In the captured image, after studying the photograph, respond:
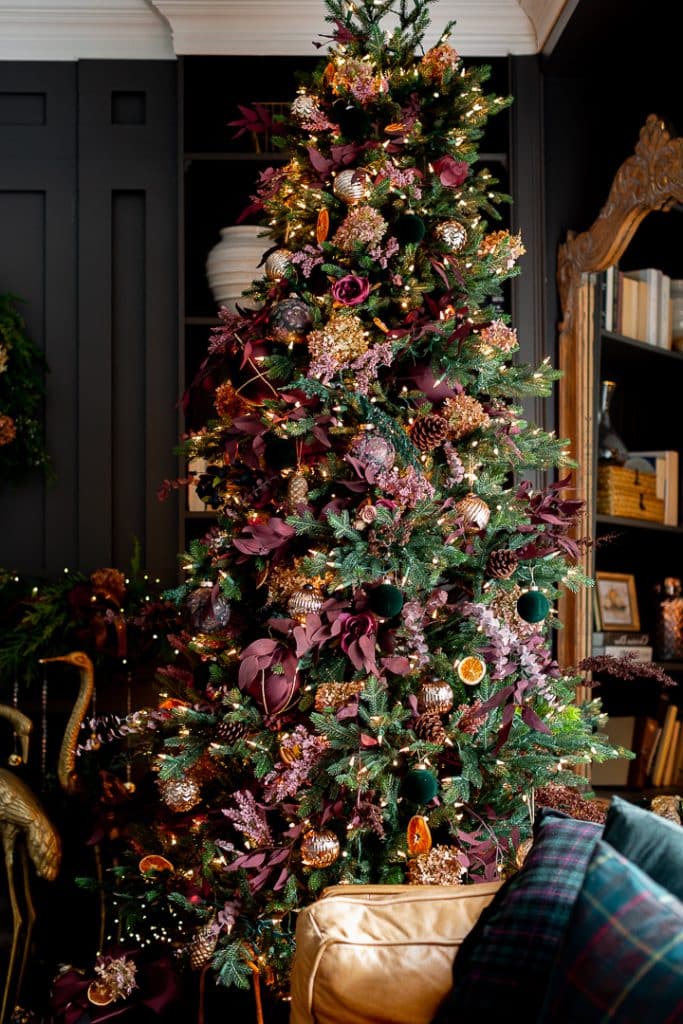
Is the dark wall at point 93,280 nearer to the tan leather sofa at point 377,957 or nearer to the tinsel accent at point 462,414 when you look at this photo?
the tinsel accent at point 462,414

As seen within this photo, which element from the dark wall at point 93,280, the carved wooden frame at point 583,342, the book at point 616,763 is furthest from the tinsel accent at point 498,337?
the book at point 616,763

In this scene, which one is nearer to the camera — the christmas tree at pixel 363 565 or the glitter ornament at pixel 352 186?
the christmas tree at pixel 363 565

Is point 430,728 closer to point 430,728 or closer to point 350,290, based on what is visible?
point 430,728

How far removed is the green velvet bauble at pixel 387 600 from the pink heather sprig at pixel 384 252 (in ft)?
2.16

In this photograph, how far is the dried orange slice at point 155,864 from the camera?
2189mm

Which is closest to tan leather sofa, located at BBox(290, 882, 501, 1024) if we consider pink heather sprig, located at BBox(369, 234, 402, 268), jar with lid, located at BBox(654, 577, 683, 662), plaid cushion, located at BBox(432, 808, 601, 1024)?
plaid cushion, located at BBox(432, 808, 601, 1024)

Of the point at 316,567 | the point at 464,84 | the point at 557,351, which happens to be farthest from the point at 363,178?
the point at 557,351

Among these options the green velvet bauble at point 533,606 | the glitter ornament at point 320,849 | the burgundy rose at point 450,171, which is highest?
the burgundy rose at point 450,171

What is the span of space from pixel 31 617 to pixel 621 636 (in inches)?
67.6

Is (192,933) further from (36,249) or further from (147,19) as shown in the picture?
(147,19)

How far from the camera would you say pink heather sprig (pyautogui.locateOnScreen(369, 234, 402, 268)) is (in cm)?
210

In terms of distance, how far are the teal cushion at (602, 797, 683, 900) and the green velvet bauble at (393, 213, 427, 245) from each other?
1283 millimetres

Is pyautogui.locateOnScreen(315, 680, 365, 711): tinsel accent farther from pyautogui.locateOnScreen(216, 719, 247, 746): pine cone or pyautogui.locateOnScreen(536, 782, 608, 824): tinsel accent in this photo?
pyautogui.locateOnScreen(536, 782, 608, 824): tinsel accent

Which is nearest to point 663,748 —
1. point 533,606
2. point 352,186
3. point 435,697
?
point 533,606
